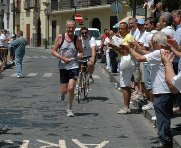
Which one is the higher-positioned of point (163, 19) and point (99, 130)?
point (163, 19)

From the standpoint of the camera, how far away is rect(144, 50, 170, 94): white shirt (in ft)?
24.2

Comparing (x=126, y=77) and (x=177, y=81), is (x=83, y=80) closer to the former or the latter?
(x=126, y=77)

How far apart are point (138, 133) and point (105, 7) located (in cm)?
4075

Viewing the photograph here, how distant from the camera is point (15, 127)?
9.19 meters

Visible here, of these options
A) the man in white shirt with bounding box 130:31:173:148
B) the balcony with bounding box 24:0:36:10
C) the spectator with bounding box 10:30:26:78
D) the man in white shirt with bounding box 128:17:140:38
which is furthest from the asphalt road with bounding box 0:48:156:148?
the balcony with bounding box 24:0:36:10

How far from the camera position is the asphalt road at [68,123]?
26.2 feet

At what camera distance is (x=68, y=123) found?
9.66m

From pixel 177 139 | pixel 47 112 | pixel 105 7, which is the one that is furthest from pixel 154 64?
pixel 105 7

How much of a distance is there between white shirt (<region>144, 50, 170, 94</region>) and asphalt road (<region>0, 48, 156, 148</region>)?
93cm

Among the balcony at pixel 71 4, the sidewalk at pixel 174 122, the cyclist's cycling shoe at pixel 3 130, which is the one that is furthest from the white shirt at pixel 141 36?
the balcony at pixel 71 4

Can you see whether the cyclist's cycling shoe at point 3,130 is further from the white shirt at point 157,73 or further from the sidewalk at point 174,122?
the white shirt at point 157,73

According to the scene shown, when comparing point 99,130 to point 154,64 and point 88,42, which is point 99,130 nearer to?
point 154,64

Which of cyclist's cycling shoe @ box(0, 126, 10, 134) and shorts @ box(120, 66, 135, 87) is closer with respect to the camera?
cyclist's cycling shoe @ box(0, 126, 10, 134)

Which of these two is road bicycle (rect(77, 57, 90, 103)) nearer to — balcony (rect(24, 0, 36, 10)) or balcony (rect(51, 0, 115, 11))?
balcony (rect(51, 0, 115, 11))
